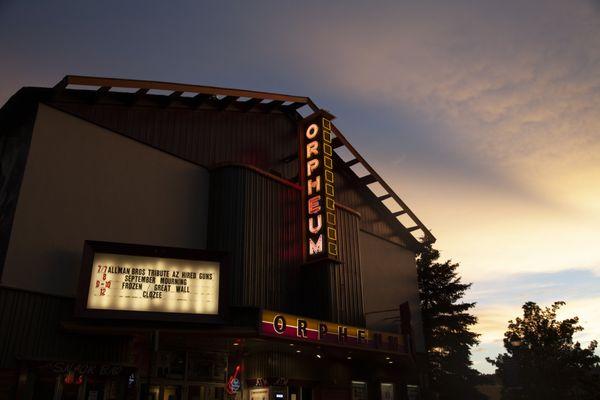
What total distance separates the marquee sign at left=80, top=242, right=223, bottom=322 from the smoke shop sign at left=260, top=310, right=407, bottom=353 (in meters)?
1.96

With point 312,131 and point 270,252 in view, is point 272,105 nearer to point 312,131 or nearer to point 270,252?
point 312,131

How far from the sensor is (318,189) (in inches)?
894

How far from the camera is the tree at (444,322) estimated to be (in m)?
36.7

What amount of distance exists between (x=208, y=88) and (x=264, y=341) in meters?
11.3

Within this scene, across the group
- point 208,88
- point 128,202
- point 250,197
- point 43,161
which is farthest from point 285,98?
point 43,161

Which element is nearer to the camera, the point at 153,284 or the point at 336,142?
the point at 153,284

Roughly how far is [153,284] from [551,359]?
32.1m

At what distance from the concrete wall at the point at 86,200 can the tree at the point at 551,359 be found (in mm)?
23844

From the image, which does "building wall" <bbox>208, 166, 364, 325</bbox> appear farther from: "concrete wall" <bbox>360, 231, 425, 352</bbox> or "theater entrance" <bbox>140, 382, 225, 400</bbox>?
"concrete wall" <bbox>360, 231, 425, 352</bbox>

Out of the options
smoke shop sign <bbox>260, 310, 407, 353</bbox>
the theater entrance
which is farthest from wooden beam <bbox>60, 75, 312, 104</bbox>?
the theater entrance

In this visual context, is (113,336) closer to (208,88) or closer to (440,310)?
(208,88)

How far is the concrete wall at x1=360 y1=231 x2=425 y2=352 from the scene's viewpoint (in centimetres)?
2769

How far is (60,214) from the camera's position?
1614 cm

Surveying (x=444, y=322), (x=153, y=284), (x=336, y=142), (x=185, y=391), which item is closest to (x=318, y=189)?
(x=336, y=142)
